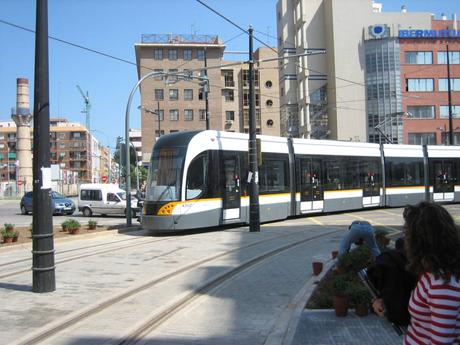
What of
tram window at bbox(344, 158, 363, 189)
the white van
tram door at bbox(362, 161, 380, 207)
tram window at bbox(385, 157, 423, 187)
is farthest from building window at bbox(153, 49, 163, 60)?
tram window at bbox(344, 158, 363, 189)

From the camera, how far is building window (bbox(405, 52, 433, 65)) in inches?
2712

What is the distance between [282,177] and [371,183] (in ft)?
22.0

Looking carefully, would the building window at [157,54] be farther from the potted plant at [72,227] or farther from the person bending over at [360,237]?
the person bending over at [360,237]

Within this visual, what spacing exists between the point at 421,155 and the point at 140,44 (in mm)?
66712

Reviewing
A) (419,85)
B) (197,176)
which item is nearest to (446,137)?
(419,85)

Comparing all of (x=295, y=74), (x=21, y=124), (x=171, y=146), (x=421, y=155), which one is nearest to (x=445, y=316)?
(x=171, y=146)

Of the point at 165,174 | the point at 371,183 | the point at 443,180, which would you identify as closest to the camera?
the point at 165,174

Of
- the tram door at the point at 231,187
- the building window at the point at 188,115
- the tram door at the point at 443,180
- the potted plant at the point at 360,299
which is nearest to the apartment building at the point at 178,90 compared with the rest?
the building window at the point at 188,115

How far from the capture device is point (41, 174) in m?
8.48

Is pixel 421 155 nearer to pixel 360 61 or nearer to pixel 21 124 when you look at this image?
pixel 360 61

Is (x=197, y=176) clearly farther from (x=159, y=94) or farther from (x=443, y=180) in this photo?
(x=159, y=94)

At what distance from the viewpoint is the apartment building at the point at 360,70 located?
2694 inches

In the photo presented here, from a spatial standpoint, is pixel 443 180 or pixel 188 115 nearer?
pixel 443 180

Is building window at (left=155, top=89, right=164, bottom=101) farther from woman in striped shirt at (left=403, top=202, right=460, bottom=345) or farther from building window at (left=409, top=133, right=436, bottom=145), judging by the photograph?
woman in striped shirt at (left=403, top=202, right=460, bottom=345)
